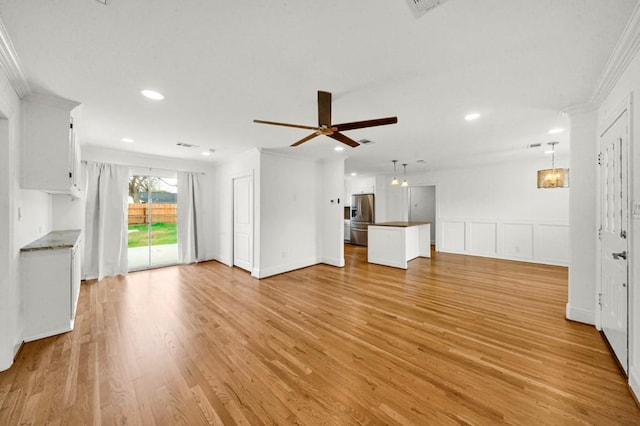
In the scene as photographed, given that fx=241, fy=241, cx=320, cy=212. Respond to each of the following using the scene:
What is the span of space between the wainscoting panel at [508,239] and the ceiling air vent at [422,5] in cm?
656

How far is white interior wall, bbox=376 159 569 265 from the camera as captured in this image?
564 cm

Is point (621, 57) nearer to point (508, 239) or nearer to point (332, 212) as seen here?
point (332, 212)

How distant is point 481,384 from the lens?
1.82 metres

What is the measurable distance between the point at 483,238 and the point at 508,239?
55 cm

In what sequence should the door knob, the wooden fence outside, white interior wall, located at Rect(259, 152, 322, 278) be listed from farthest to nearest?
1. the wooden fence outside
2. white interior wall, located at Rect(259, 152, 322, 278)
3. the door knob

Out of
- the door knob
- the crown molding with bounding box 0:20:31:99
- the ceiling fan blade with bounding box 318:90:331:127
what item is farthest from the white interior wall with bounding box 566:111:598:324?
the crown molding with bounding box 0:20:31:99

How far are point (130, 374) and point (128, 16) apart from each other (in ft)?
8.50

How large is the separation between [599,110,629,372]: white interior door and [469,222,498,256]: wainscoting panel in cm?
427

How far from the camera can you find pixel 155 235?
5496mm

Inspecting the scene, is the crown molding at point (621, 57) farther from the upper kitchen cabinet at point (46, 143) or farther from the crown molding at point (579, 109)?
the upper kitchen cabinet at point (46, 143)

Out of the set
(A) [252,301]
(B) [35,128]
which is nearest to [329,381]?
(A) [252,301]

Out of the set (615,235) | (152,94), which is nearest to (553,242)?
(615,235)

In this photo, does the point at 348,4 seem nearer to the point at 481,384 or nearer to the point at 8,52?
the point at 8,52

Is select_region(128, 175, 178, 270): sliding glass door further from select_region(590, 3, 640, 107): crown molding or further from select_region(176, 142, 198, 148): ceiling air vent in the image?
select_region(590, 3, 640, 107): crown molding
